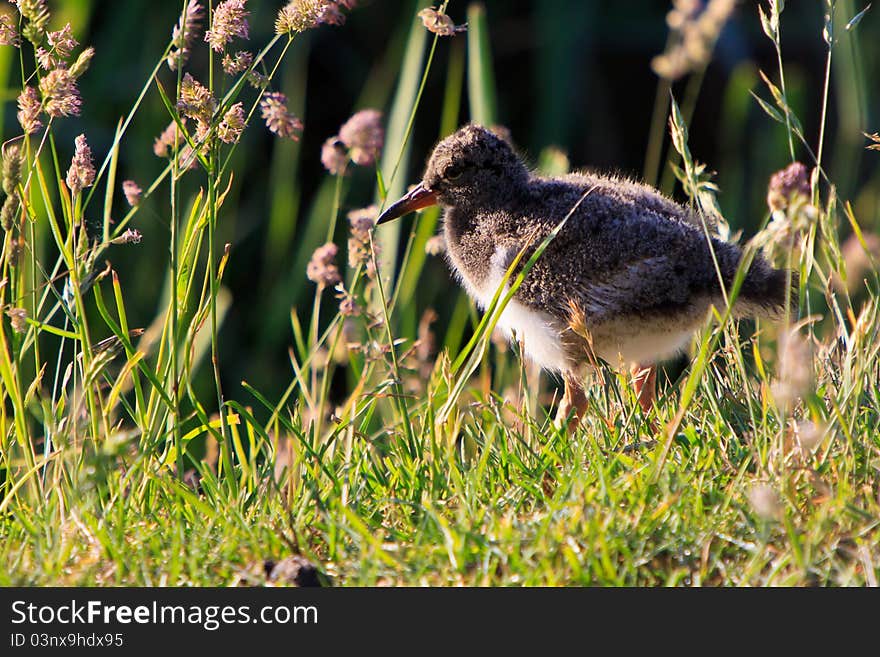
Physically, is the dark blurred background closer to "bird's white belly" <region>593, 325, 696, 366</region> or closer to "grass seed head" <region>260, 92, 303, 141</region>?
"bird's white belly" <region>593, 325, 696, 366</region>

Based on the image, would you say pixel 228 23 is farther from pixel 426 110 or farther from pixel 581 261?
pixel 426 110

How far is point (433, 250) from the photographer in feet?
9.31

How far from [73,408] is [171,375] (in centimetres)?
22

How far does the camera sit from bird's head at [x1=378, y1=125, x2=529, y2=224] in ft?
9.57

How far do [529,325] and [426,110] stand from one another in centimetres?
410

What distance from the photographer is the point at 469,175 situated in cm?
293

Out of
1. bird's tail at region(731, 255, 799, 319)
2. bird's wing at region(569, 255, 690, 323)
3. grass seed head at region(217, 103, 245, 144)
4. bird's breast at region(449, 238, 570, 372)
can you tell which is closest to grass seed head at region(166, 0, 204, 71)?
grass seed head at region(217, 103, 245, 144)

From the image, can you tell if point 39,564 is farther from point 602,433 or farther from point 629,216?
point 629,216

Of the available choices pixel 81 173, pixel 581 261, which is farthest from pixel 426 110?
→ pixel 81 173

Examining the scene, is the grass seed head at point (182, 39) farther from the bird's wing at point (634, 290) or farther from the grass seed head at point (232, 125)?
the bird's wing at point (634, 290)

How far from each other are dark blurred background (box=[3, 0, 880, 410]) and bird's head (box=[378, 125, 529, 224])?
2.17m

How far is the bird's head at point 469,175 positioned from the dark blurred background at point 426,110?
2.17 metres

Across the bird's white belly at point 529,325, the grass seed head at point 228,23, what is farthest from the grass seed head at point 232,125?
the bird's white belly at point 529,325
